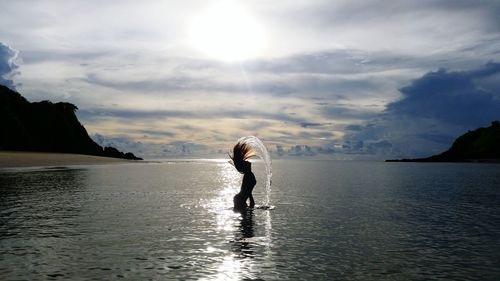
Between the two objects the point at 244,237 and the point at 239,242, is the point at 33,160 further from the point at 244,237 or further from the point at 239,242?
the point at 239,242

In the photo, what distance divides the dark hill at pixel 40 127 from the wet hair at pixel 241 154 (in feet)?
421

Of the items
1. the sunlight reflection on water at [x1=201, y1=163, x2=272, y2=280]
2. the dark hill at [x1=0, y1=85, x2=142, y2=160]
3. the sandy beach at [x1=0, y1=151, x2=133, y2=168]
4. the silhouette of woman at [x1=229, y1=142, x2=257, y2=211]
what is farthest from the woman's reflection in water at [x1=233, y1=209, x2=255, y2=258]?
the dark hill at [x1=0, y1=85, x2=142, y2=160]

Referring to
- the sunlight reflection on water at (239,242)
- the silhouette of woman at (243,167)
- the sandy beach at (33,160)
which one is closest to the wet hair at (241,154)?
the silhouette of woman at (243,167)

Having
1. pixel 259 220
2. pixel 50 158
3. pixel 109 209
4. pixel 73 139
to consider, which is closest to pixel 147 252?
pixel 259 220

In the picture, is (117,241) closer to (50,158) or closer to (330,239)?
(330,239)

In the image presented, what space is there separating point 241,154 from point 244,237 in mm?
10403

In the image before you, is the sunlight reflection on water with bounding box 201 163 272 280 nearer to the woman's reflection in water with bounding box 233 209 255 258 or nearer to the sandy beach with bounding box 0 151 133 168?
the woman's reflection in water with bounding box 233 209 255 258

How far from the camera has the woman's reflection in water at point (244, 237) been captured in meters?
17.5

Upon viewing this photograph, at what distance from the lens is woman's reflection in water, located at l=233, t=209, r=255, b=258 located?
17453mm

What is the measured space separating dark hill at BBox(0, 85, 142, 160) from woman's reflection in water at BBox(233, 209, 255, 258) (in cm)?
13240

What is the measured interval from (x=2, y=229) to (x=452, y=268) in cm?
2152

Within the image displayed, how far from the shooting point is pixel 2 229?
22.7 metres

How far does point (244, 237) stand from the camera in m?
20.8

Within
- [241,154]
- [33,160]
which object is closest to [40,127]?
[33,160]
